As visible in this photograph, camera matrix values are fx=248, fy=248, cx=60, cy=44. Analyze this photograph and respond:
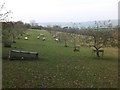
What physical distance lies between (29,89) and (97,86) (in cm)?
397

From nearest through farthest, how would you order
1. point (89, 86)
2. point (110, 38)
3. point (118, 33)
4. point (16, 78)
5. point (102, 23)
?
point (89, 86) < point (16, 78) < point (118, 33) < point (110, 38) < point (102, 23)

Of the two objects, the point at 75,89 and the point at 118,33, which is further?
the point at 118,33

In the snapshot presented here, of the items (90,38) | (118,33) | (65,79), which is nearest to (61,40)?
(90,38)

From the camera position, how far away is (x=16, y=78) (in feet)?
50.7

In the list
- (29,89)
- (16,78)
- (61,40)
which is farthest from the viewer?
(61,40)

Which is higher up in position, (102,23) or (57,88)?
(102,23)

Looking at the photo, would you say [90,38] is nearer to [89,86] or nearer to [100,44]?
[100,44]

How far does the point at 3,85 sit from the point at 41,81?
2.46m

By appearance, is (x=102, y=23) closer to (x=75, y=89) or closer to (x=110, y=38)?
(x=110, y=38)

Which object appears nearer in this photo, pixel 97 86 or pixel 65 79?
pixel 97 86

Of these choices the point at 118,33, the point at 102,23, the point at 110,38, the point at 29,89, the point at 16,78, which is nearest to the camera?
the point at 29,89

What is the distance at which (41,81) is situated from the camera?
1475 cm

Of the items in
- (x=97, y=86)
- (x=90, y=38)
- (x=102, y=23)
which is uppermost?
(x=102, y=23)

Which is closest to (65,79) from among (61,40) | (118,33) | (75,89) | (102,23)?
(75,89)
